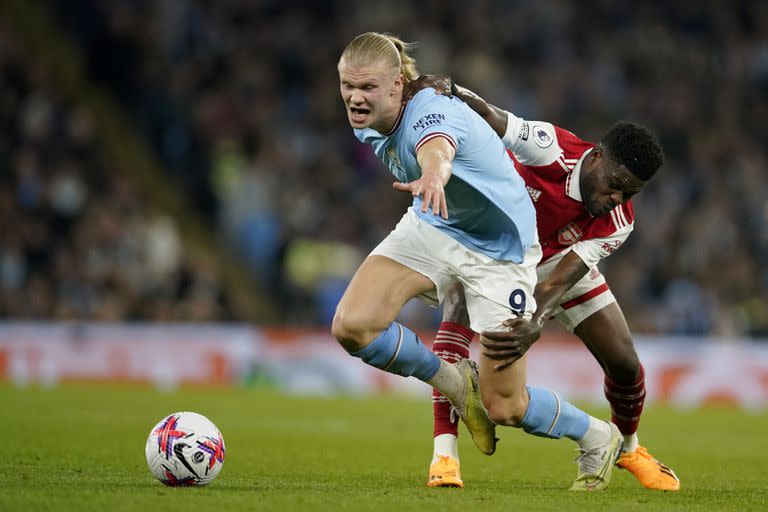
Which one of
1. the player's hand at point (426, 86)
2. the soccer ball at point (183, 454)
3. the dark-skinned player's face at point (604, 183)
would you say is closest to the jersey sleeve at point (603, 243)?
the dark-skinned player's face at point (604, 183)

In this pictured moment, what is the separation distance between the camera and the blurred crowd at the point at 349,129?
17.0 meters

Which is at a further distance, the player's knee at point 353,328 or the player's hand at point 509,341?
the player's hand at point 509,341

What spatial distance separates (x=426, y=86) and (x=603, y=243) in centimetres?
145

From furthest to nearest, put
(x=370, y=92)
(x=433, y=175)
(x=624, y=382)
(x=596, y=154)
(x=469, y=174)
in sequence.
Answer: (x=624, y=382) → (x=596, y=154) → (x=469, y=174) → (x=370, y=92) → (x=433, y=175)

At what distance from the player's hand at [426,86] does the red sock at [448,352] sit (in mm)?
1353

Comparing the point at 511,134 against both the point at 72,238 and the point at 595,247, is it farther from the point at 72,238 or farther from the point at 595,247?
the point at 72,238

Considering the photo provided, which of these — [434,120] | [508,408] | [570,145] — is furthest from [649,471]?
[434,120]

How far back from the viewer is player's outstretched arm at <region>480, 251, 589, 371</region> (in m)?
6.22

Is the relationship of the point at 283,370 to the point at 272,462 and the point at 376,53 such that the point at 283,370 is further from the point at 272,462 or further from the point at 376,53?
the point at 376,53

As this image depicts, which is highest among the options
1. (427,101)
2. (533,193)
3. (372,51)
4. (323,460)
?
(372,51)

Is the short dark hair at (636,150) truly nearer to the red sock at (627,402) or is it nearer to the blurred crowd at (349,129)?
the red sock at (627,402)

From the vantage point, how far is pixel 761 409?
15.4 metres

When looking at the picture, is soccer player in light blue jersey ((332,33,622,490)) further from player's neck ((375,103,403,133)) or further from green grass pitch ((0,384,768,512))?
green grass pitch ((0,384,768,512))

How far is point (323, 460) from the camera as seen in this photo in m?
8.12
